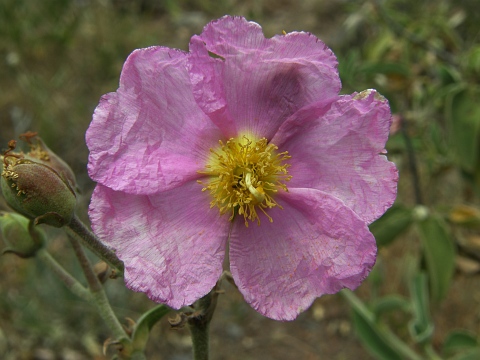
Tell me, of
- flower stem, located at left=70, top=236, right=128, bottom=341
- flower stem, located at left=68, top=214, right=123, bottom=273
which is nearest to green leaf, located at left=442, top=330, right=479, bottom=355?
flower stem, located at left=70, top=236, right=128, bottom=341

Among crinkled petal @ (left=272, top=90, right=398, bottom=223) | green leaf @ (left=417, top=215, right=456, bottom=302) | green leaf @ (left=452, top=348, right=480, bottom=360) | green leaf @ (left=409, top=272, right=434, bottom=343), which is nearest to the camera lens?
crinkled petal @ (left=272, top=90, right=398, bottom=223)

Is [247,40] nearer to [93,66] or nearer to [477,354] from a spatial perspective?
[477,354]

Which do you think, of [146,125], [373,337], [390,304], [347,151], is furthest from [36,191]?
[373,337]

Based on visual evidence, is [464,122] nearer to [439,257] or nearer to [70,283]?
[439,257]

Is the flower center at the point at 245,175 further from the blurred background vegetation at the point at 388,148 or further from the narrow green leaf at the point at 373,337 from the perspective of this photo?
the narrow green leaf at the point at 373,337

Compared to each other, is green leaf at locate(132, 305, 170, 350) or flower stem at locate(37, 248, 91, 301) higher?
flower stem at locate(37, 248, 91, 301)

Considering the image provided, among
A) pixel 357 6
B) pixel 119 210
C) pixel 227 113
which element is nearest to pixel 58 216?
pixel 119 210

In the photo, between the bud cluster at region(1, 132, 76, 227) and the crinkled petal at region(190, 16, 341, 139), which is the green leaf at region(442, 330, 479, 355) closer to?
the crinkled petal at region(190, 16, 341, 139)
